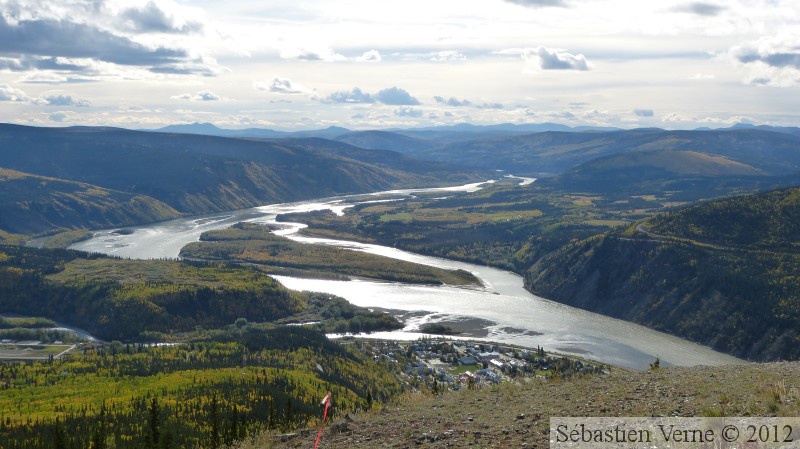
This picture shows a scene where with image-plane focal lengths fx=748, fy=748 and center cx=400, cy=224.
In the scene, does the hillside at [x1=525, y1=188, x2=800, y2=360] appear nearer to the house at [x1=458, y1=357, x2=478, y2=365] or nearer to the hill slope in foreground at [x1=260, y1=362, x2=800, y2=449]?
the house at [x1=458, y1=357, x2=478, y2=365]

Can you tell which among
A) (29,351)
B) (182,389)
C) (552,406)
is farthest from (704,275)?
(29,351)

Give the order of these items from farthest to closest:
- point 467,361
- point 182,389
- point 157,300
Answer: point 157,300, point 467,361, point 182,389

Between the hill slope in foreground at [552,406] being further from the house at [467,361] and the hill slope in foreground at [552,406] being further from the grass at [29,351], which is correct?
the grass at [29,351]

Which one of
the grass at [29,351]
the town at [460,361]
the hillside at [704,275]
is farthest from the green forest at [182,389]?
the hillside at [704,275]

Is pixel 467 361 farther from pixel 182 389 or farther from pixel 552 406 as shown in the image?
pixel 552 406

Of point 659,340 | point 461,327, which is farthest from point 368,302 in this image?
point 659,340

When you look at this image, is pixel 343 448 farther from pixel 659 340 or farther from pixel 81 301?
pixel 81 301
